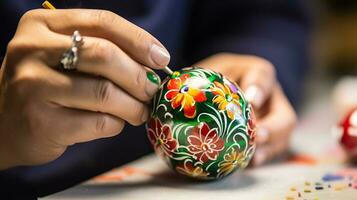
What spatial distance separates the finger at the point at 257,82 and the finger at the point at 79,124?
229 mm

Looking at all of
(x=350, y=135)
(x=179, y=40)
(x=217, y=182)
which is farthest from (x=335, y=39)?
(x=217, y=182)

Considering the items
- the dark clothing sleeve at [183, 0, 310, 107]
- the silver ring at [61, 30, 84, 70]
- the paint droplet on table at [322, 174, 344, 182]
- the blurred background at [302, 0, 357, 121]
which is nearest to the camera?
the silver ring at [61, 30, 84, 70]

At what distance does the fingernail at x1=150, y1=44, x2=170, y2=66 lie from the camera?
53cm

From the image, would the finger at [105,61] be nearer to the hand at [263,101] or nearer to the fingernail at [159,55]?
the fingernail at [159,55]

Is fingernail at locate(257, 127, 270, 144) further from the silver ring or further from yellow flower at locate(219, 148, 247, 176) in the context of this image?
the silver ring

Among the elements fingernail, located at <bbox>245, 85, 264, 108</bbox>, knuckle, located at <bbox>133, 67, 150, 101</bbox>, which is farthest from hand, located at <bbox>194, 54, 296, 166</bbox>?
knuckle, located at <bbox>133, 67, 150, 101</bbox>

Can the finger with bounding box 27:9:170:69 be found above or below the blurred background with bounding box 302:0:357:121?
above

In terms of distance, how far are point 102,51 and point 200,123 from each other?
0.12 metres

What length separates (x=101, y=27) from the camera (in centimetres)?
52

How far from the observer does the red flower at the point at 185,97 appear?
0.55m

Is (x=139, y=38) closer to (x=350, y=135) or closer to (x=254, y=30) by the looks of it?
(x=350, y=135)

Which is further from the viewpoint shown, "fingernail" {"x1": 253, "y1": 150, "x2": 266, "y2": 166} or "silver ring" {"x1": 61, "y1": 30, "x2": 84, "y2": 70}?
"fingernail" {"x1": 253, "y1": 150, "x2": 266, "y2": 166}

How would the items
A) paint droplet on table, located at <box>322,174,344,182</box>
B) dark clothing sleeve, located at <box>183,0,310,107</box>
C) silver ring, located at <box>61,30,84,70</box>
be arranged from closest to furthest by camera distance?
silver ring, located at <box>61,30,84,70</box>
paint droplet on table, located at <box>322,174,344,182</box>
dark clothing sleeve, located at <box>183,0,310,107</box>

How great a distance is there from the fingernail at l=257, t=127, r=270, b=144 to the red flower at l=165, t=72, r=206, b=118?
17cm
